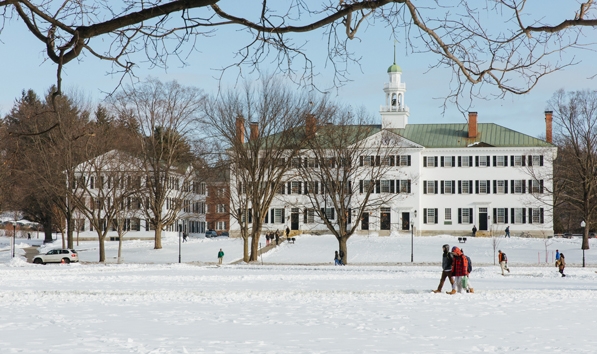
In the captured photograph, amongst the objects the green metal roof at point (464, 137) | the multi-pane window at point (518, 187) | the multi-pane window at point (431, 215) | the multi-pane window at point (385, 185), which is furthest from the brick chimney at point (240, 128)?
the multi-pane window at point (518, 187)

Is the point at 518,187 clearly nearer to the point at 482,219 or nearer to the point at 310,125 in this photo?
the point at 482,219

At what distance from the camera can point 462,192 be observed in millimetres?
81812

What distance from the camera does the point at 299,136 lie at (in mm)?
48875

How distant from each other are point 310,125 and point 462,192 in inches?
1477

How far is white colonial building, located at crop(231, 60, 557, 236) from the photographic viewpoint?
263ft

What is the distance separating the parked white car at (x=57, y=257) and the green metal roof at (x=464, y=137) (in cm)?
3929

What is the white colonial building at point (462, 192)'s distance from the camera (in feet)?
263

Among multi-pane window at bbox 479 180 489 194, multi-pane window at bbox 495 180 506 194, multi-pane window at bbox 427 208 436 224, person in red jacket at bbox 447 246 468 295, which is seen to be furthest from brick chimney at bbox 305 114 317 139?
multi-pane window at bbox 495 180 506 194

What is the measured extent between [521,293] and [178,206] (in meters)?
43.6

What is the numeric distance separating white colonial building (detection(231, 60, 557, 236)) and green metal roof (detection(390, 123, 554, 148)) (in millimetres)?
206

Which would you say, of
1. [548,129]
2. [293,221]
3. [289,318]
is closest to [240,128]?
[289,318]

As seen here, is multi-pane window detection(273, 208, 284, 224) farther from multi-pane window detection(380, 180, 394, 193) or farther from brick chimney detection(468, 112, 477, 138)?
brick chimney detection(468, 112, 477, 138)

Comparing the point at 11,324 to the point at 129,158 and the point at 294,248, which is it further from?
the point at 294,248

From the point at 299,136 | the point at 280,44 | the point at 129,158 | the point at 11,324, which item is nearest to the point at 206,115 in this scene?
the point at 299,136
